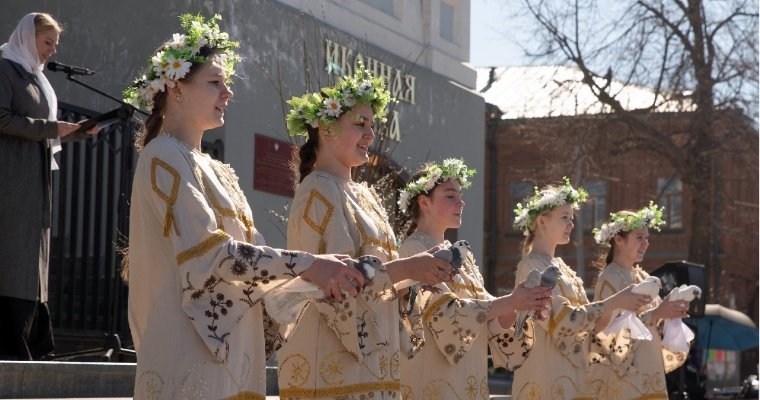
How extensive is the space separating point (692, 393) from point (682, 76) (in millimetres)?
8759

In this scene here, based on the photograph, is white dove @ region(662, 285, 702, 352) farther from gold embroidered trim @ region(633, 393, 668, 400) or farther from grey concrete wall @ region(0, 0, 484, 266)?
grey concrete wall @ region(0, 0, 484, 266)

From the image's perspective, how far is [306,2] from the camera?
37.7 feet

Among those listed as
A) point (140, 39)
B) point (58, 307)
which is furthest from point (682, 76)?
point (58, 307)

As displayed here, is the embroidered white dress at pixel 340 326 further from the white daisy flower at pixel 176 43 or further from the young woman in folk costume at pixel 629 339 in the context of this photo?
the young woman in folk costume at pixel 629 339

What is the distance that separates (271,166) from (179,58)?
6.35m

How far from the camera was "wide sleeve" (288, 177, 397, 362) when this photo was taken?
5.07 m

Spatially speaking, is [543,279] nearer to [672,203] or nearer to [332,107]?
[332,107]

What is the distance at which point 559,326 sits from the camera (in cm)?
748

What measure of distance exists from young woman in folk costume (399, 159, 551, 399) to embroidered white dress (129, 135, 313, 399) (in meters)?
1.81

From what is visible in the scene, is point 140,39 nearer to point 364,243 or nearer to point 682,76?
point 364,243

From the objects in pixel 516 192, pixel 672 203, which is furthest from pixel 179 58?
pixel 516 192

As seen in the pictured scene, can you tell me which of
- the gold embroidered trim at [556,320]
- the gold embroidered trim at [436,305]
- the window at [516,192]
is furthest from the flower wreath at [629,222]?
the window at [516,192]

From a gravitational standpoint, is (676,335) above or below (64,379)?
above

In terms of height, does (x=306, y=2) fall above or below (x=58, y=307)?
above
